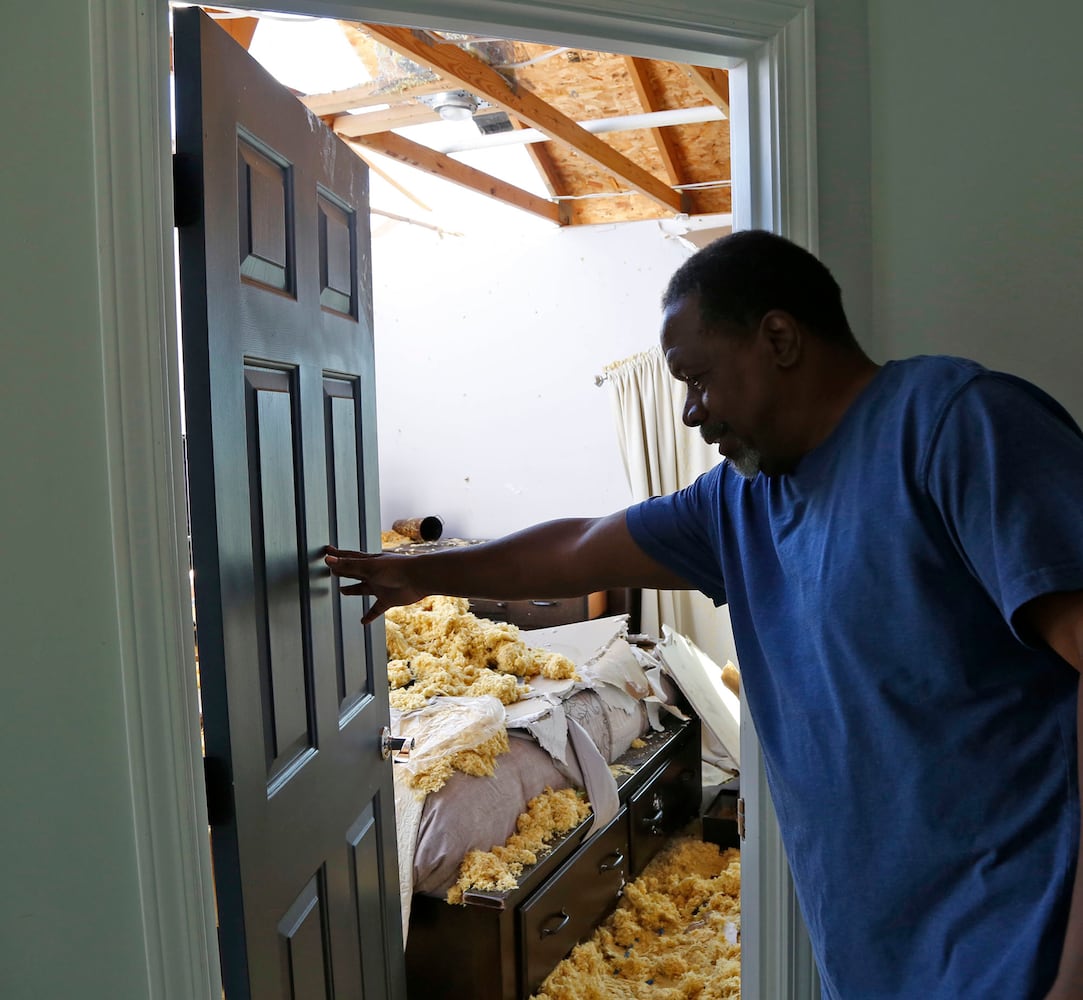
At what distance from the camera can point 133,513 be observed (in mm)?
1182

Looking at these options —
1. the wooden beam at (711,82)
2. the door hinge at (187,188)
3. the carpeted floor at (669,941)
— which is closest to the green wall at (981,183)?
the door hinge at (187,188)

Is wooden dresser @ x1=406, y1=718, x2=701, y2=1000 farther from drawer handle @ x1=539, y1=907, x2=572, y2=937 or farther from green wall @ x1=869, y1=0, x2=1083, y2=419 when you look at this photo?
green wall @ x1=869, y1=0, x2=1083, y2=419

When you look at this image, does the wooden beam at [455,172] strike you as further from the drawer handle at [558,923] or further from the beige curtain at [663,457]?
the drawer handle at [558,923]

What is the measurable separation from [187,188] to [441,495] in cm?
506

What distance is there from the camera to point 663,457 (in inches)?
213

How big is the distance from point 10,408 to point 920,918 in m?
1.25

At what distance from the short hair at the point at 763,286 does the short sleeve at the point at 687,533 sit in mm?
333

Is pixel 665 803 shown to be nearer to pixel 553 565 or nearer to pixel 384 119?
pixel 553 565

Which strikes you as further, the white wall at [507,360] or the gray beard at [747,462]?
the white wall at [507,360]

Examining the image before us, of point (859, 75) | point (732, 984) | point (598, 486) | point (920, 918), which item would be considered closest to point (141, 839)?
point (920, 918)

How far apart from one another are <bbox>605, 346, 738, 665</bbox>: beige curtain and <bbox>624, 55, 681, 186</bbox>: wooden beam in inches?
40.7

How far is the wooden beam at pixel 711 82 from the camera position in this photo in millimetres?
3809

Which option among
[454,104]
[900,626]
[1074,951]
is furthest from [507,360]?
[1074,951]

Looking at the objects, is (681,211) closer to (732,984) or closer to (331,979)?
(732,984)
